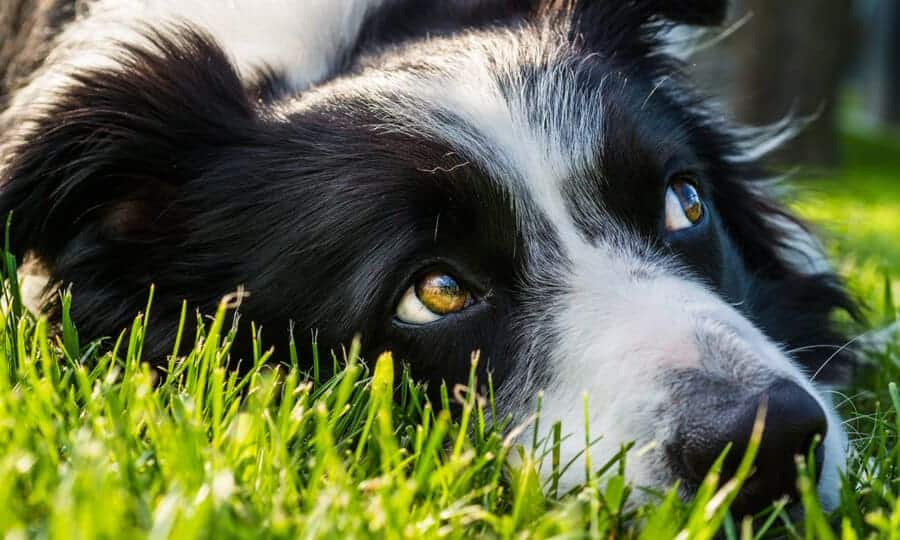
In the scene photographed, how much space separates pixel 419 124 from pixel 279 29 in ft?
2.93

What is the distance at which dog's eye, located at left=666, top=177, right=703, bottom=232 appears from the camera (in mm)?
2654

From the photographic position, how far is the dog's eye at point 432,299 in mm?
2414

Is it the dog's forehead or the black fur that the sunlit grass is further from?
the dog's forehead

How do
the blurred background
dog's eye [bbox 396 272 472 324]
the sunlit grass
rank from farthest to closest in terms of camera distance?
the blurred background
the sunlit grass
dog's eye [bbox 396 272 472 324]

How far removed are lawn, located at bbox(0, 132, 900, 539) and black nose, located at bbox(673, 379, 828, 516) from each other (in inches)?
1.9

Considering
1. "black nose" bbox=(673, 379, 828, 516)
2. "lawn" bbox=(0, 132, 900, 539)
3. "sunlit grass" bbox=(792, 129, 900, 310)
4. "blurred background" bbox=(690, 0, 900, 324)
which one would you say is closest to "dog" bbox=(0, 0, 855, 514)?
"black nose" bbox=(673, 379, 828, 516)

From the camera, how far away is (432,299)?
242 centimetres

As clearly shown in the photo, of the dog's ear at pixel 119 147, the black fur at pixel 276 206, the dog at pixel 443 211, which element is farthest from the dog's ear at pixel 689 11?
the dog's ear at pixel 119 147

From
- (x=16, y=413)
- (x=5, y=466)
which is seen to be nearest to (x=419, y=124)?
(x=16, y=413)

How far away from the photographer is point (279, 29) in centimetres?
325

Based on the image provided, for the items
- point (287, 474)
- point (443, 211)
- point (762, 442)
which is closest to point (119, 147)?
point (443, 211)

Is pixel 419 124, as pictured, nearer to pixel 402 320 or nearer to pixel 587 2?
pixel 402 320

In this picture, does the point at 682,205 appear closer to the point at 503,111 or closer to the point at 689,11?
the point at 503,111

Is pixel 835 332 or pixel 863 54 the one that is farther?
pixel 863 54
